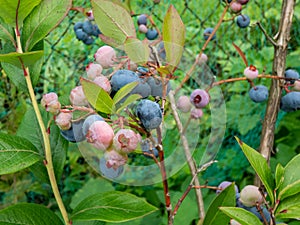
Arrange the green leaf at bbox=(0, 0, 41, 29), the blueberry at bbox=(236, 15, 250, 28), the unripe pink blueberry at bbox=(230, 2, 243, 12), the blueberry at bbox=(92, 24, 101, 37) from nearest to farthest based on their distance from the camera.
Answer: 1. the green leaf at bbox=(0, 0, 41, 29)
2. the unripe pink blueberry at bbox=(230, 2, 243, 12)
3. the blueberry at bbox=(236, 15, 250, 28)
4. the blueberry at bbox=(92, 24, 101, 37)

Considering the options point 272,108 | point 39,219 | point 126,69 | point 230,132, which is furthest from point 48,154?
point 230,132

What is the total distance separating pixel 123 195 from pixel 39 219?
0.13 m

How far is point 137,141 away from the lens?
52 centimetres

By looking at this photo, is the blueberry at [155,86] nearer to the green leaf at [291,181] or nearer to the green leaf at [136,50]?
the green leaf at [136,50]

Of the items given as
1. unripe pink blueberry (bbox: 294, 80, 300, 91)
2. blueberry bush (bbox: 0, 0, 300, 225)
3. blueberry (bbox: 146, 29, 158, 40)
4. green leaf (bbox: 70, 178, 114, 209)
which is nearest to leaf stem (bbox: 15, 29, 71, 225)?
blueberry bush (bbox: 0, 0, 300, 225)

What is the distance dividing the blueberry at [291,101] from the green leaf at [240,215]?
1.62ft

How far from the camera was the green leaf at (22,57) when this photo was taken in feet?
1.96

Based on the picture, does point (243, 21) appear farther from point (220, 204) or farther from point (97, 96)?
point (97, 96)

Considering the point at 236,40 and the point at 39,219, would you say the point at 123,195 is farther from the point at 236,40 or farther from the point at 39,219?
the point at 236,40

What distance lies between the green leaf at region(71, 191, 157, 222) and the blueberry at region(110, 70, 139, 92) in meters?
0.18

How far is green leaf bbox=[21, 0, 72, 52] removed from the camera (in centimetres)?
66

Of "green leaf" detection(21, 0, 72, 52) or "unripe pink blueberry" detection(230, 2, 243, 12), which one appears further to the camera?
"unripe pink blueberry" detection(230, 2, 243, 12)

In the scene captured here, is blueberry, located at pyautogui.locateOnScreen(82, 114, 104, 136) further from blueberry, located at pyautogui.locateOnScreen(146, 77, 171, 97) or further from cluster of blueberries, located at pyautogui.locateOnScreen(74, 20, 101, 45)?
cluster of blueberries, located at pyautogui.locateOnScreen(74, 20, 101, 45)

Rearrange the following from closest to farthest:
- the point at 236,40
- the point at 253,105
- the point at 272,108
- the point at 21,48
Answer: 1. the point at 21,48
2. the point at 272,108
3. the point at 253,105
4. the point at 236,40
